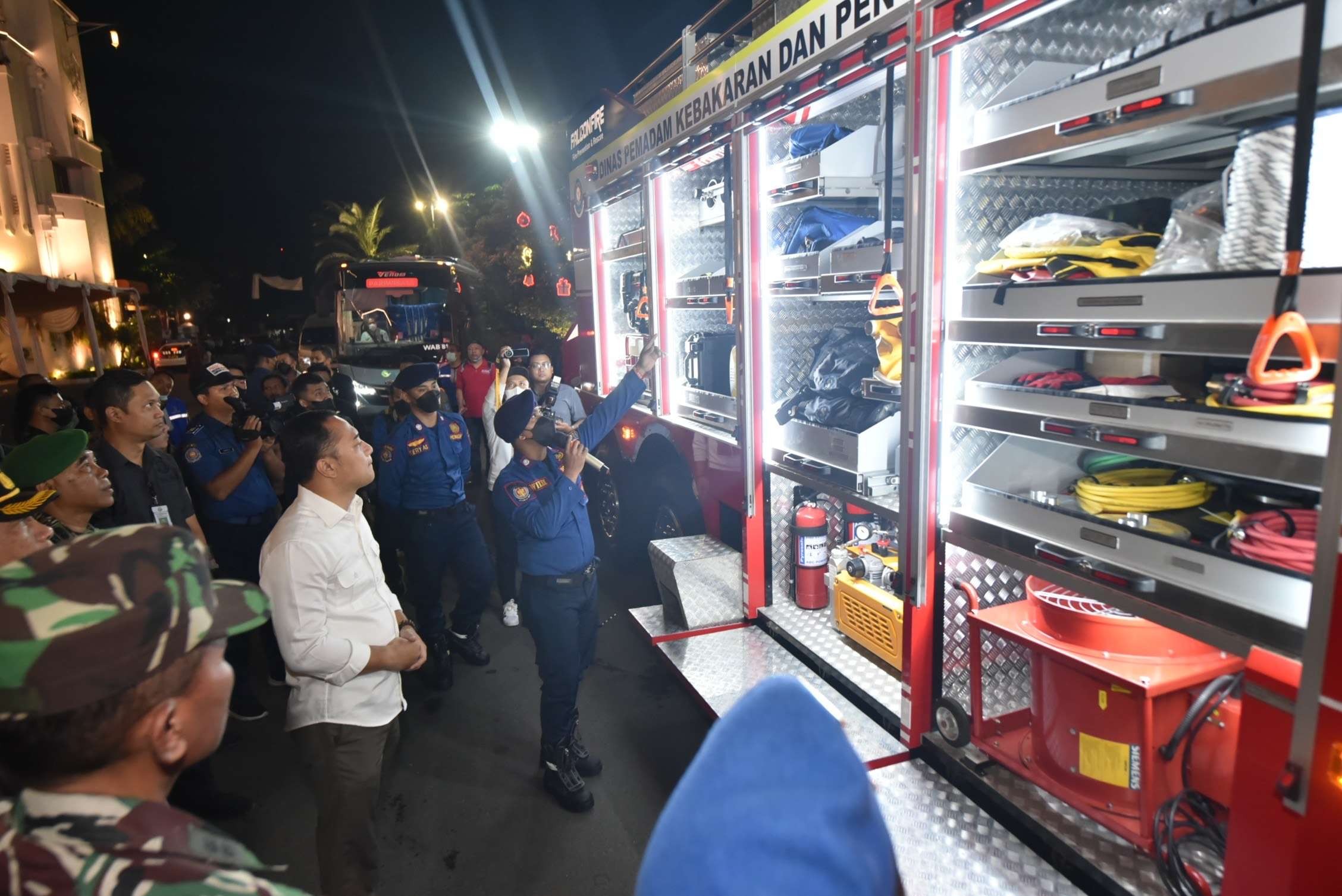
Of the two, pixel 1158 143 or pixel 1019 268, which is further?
pixel 1158 143

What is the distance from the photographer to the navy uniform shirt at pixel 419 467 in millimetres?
4855

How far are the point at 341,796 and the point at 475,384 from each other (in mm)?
7741

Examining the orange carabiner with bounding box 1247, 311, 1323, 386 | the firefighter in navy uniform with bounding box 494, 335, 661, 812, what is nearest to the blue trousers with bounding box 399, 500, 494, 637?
the firefighter in navy uniform with bounding box 494, 335, 661, 812

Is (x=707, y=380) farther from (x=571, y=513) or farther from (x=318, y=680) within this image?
(x=318, y=680)

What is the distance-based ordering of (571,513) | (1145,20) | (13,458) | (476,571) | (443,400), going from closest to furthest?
(13,458), (1145,20), (571,513), (476,571), (443,400)

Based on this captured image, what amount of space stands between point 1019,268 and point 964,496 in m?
0.80

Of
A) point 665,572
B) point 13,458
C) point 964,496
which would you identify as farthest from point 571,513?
point 13,458

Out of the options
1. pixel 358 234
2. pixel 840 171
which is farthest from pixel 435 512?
pixel 358 234

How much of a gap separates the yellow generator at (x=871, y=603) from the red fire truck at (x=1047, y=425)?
2 cm

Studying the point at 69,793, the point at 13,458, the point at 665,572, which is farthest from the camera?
the point at 665,572

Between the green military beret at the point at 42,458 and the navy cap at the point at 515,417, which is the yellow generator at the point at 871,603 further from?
the green military beret at the point at 42,458

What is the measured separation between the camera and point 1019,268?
2.52 m

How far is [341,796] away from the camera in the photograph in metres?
2.46

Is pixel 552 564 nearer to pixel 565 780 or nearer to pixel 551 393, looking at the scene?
pixel 565 780
